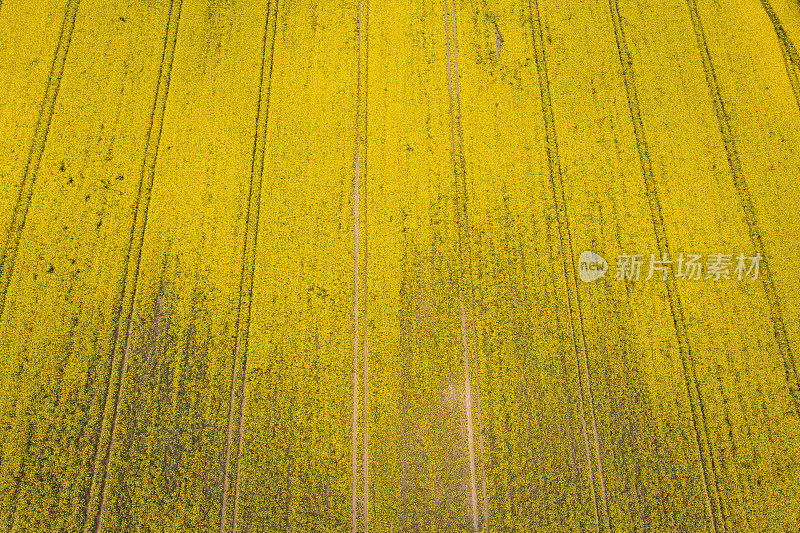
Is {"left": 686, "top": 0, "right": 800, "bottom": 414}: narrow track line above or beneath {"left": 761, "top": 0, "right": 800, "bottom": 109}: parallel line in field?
beneath

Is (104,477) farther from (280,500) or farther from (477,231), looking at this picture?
(477,231)

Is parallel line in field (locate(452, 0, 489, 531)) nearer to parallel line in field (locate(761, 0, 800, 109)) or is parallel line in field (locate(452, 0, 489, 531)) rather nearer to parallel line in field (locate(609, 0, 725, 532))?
parallel line in field (locate(609, 0, 725, 532))

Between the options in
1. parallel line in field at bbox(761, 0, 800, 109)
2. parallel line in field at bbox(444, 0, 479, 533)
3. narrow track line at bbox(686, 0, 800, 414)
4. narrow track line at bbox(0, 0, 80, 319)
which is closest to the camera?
parallel line in field at bbox(444, 0, 479, 533)

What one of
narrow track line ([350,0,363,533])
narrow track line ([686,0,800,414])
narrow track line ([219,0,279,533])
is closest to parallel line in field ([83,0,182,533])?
narrow track line ([219,0,279,533])

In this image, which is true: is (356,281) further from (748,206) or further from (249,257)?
(748,206)

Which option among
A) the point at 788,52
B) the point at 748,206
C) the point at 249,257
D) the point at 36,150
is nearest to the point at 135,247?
the point at 249,257

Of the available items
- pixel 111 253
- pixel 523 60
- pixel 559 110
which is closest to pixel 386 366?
pixel 111 253

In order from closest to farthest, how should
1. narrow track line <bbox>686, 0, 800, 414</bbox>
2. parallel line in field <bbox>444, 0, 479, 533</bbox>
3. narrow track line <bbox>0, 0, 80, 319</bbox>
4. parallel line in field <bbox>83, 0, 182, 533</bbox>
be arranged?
parallel line in field <bbox>83, 0, 182, 533</bbox> < parallel line in field <bbox>444, 0, 479, 533</bbox> < narrow track line <bbox>686, 0, 800, 414</bbox> < narrow track line <bbox>0, 0, 80, 319</bbox>

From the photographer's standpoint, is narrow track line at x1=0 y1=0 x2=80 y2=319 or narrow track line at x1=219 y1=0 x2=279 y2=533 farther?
narrow track line at x1=0 y1=0 x2=80 y2=319
